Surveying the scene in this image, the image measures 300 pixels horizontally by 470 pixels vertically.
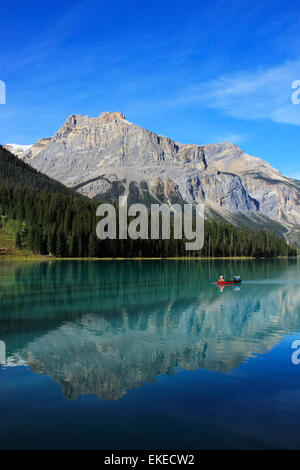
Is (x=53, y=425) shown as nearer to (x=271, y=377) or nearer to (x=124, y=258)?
(x=271, y=377)

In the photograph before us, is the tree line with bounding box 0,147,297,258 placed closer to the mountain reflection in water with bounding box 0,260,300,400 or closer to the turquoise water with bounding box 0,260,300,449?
the mountain reflection in water with bounding box 0,260,300,400

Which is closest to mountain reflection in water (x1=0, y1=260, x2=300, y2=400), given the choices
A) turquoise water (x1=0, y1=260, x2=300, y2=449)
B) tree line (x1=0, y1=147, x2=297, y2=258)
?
turquoise water (x1=0, y1=260, x2=300, y2=449)

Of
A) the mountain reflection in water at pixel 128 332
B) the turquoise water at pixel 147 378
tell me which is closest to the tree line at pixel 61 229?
the mountain reflection in water at pixel 128 332

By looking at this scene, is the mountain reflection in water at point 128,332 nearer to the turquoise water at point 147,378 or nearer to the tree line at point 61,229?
the turquoise water at point 147,378

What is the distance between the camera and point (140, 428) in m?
15.4

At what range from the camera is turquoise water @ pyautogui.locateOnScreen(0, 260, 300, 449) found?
1491 cm

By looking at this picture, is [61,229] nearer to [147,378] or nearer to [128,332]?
[128,332]

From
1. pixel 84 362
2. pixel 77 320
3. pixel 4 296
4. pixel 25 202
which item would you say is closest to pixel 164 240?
pixel 25 202

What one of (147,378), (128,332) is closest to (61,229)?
(128,332)

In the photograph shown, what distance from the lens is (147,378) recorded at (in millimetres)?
21641

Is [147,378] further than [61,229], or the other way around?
[61,229]

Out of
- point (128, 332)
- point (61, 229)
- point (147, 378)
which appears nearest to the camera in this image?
point (147, 378)

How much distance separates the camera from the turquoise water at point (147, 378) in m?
14.9

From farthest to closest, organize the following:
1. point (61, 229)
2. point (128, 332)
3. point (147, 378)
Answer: point (61, 229), point (128, 332), point (147, 378)
